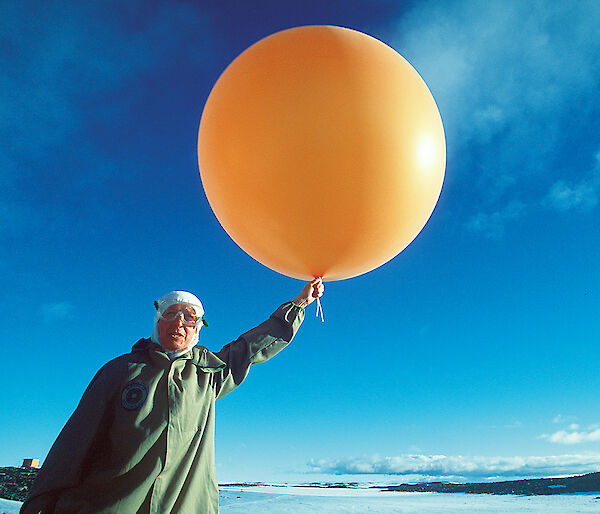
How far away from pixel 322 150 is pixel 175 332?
1154mm

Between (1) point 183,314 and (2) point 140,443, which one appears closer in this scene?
(2) point 140,443

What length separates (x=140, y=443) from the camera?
1.71 m

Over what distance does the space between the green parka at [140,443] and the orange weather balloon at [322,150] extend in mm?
836

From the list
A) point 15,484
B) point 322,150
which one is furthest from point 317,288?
point 15,484

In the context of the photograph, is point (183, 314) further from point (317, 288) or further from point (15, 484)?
point (15, 484)

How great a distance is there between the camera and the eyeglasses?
207 cm

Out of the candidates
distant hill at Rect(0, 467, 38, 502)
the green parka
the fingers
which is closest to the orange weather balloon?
the fingers

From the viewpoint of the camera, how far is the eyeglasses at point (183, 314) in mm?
2068

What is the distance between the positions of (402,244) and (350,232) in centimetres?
47

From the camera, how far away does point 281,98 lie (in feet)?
7.45

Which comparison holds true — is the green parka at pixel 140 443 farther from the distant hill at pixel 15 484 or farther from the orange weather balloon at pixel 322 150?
the distant hill at pixel 15 484

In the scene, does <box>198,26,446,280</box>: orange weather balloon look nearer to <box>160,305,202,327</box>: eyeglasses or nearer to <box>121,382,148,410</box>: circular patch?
<box>160,305,202,327</box>: eyeglasses

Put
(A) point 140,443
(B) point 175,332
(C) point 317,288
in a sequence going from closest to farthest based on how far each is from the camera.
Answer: (A) point 140,443
(B) point 175,332
(C) point 317,288

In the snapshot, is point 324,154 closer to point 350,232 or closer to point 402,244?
point 350,232
